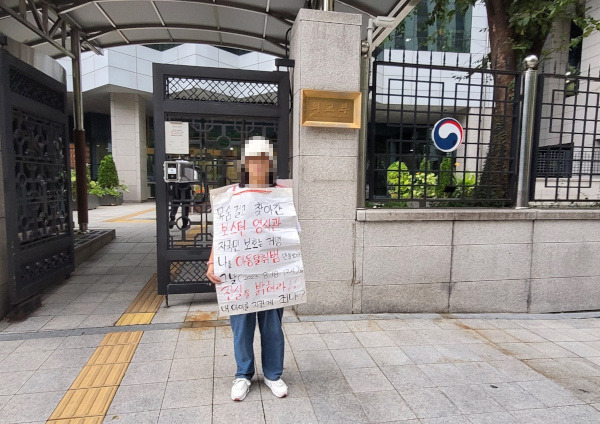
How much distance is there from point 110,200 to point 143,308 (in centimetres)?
1591

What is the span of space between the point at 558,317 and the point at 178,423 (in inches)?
190

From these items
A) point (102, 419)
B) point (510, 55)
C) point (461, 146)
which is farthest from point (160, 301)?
point (510, 55)

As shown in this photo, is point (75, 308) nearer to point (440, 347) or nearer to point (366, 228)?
point (366, 228)

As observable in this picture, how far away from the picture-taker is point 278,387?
2740 mm

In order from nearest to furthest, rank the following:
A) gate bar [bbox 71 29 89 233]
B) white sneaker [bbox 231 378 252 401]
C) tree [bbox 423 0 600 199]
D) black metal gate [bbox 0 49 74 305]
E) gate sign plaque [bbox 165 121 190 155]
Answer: white sneaker [bbox 231 378 252 401] < black metal gate [bbox 0 49 74 305] < gate sign plaque [bbox 165 121 190 155] < tree [bbox 423 0 600 199] < gate bar [bbox 71 29 89 233]

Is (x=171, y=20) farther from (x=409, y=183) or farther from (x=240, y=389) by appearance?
(x=240, y=389)

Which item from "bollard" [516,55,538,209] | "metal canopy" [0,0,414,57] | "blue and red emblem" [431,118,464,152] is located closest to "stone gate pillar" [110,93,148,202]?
"metal canopy" [0,0,414,57]

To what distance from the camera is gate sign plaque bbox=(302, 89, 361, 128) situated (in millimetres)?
4020

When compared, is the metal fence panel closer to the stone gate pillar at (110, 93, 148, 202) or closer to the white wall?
the white wall

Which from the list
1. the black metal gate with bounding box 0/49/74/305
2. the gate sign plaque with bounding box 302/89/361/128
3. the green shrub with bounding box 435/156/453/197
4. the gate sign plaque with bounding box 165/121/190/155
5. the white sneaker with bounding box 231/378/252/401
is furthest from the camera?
the green shrub with bounding box 435/156/453/197

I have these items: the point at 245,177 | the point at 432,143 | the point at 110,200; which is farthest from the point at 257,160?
the point at 110,200

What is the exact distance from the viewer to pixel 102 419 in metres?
2.49

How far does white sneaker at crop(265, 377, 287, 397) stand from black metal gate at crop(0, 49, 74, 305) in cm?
316

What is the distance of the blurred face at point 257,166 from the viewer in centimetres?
258
